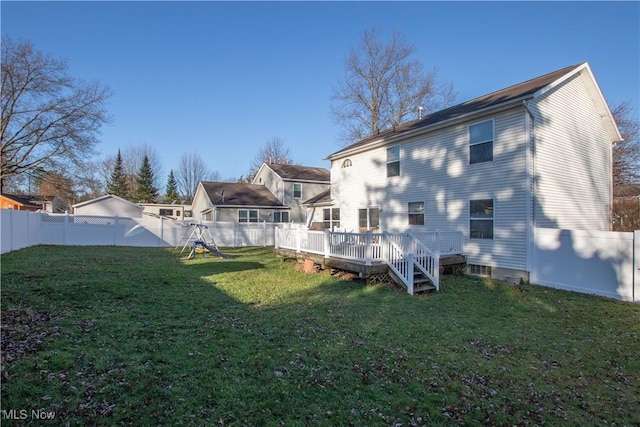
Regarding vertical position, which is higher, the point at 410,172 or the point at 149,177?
the point at 149,177

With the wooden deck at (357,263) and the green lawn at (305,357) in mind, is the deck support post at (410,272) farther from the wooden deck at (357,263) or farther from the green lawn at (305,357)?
the wooden deck at (357,263)

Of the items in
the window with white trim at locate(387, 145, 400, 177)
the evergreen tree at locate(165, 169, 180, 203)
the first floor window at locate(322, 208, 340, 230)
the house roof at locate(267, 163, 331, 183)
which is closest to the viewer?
the window with white trim at locate(387, 145, 400, 177)

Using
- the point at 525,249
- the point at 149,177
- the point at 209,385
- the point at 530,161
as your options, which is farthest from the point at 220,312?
the point at 149,177

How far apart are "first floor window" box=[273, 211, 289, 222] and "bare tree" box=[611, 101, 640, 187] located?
2245cm

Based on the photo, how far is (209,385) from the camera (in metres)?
3.41

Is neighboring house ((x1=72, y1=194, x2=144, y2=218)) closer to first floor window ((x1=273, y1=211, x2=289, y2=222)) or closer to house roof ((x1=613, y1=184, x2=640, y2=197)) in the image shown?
first floor window ((x1=273, y1=211, x2=289, y2=222))

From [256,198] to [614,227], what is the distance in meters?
22.2

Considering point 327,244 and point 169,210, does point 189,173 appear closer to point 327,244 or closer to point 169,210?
point 169,210

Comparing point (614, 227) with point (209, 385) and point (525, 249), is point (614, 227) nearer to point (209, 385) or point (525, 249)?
point (525, 249)

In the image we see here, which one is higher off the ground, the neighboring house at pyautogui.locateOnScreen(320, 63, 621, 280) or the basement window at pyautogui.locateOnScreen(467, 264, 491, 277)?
the neighboring house at pyautogui.locateOnScreen(320, 63, 621, 280)

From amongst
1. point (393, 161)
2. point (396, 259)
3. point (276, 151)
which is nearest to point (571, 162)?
point (393, 161)

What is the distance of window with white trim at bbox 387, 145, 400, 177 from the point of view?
13.8 meters

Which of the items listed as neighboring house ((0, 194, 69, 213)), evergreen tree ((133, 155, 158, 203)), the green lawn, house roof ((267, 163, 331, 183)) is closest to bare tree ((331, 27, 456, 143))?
house roof ((267, 163, 331, 183))

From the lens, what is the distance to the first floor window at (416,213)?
41.9 ft
